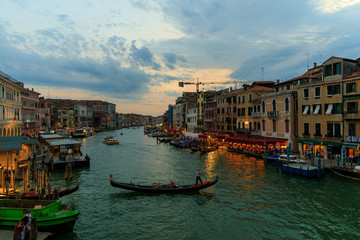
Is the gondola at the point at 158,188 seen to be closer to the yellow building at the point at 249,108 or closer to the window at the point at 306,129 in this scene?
the window at the point at 306,129

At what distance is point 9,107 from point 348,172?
44.7m

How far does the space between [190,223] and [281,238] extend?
5.18 m

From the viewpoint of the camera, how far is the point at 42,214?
12352 mm

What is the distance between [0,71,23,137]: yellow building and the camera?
111ft

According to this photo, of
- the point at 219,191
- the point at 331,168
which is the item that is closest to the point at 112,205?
the point at 219,191

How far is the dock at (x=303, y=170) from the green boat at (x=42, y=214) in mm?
21015

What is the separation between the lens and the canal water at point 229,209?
44.9 feet

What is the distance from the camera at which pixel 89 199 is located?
754 inches

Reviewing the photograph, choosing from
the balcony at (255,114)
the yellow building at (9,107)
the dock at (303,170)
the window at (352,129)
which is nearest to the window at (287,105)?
the balcony at (255,114)

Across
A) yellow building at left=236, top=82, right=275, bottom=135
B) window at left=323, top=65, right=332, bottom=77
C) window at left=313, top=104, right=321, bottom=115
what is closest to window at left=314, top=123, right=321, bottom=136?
window at left=313, top=104, right=321, bottom=115

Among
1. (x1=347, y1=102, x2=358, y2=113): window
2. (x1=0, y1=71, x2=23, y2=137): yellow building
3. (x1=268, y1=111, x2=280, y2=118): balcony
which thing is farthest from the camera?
(x1=268, y1=111, x2=280, y2=118): balcony

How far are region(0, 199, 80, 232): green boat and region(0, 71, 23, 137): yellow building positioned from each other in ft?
86.1

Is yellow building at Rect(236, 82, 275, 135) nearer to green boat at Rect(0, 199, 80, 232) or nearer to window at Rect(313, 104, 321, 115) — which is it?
window at Rect(313, 104, 321, 115)

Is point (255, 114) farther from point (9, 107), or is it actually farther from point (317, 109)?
point (9, 107)
